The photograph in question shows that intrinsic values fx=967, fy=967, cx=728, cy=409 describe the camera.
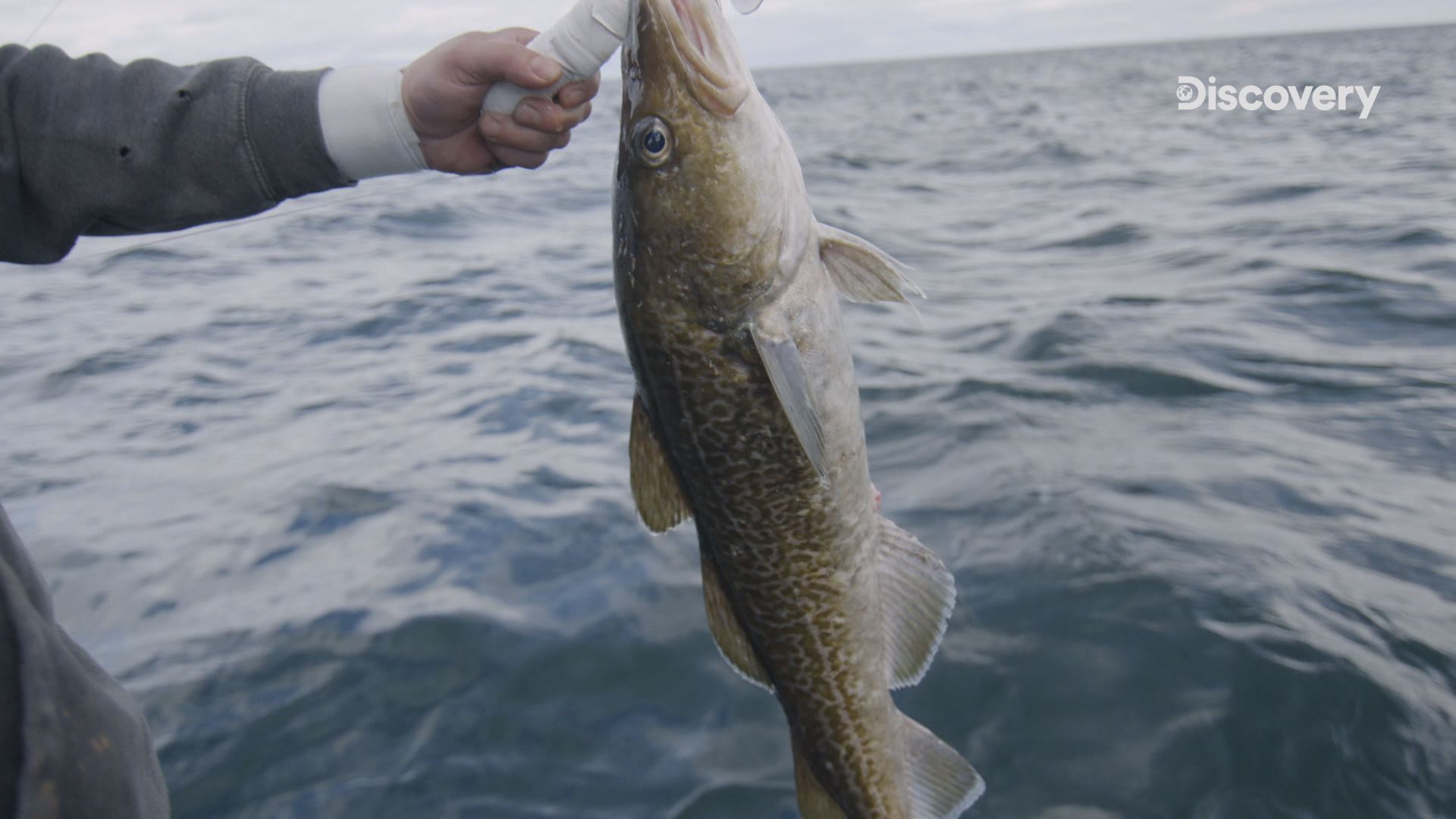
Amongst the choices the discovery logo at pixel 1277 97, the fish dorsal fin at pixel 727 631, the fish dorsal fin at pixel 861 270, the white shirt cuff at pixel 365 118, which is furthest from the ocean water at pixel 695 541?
the discovery logo at pixel 1277 97

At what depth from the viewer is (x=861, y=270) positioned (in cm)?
241

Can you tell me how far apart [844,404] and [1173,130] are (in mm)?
22880

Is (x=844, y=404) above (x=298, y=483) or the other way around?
above

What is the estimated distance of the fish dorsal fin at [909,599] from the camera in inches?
105

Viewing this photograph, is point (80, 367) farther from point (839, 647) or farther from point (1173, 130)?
point (1173, 130)

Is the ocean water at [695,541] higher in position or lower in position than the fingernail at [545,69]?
lower

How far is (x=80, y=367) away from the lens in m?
8.83

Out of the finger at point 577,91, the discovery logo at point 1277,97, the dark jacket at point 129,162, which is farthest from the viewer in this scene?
the discovery logo at point 1277,97

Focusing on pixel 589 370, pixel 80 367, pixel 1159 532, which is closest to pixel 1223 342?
pixel 1159 532

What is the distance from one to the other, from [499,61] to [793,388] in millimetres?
1104

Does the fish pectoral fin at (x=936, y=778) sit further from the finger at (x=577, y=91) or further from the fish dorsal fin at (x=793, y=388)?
the finger at (x=577, y=91)

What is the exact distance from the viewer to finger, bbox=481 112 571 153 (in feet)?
8.24

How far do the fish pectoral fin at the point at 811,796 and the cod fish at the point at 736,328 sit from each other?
1.32 ft

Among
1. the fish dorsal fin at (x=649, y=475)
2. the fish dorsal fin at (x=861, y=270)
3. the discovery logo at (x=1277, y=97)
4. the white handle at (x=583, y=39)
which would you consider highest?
the white handle at (x=583, y=39)
